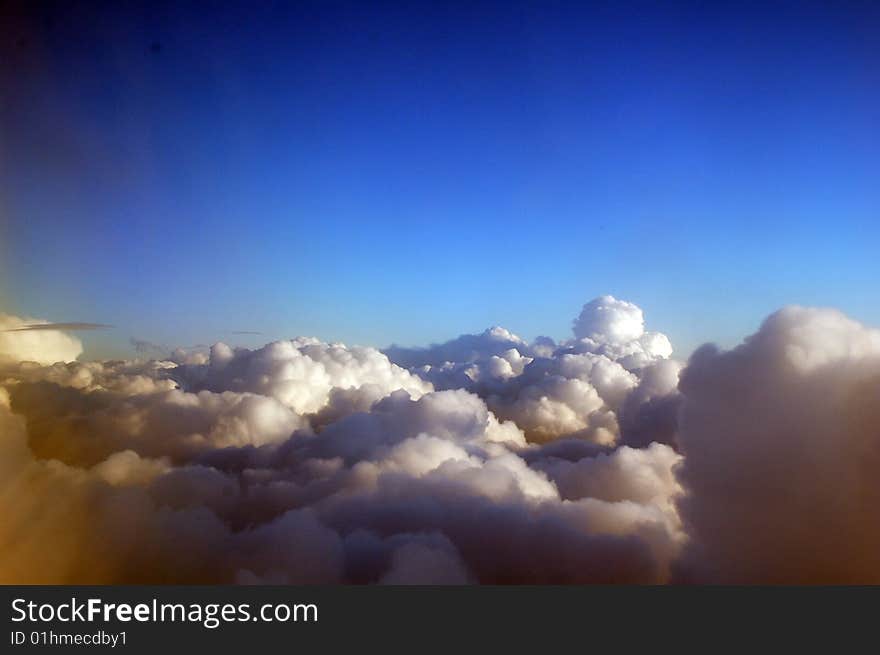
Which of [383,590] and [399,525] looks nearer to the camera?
[383,590]

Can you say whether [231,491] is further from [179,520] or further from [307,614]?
[307,614]

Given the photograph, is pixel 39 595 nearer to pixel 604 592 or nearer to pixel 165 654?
pixel 165 654

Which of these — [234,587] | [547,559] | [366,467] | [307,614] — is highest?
[366,467]

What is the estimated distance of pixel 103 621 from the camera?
Result: 5.43 m

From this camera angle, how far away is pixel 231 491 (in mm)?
23984

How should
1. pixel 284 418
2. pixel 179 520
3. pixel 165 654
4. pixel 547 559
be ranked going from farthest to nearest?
pixel 284 418, pixel 179 520, pixel 547 559, pixel 165 654

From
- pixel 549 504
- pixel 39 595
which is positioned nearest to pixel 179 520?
pixel 39 595

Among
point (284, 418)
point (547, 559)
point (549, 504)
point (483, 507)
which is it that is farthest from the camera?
point (284, 418)

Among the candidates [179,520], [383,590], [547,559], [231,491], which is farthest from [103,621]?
[231,491]

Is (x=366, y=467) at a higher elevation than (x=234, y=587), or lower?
higher

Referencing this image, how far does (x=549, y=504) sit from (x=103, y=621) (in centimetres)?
1952

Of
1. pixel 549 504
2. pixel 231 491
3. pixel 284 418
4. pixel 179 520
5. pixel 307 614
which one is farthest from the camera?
pixel 284 418

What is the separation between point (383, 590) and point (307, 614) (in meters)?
1.07

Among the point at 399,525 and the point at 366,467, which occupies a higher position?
the point at 366,467
